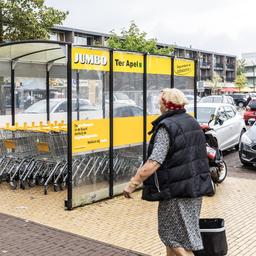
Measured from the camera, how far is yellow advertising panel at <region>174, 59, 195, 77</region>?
31.9 feet

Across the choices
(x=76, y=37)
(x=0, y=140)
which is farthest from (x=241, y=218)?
(x=76, y=37)

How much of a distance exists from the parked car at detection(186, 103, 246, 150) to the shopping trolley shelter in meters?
3.06

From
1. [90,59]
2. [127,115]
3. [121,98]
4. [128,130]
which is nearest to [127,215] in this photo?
[128,130]

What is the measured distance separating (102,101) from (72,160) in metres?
1.31

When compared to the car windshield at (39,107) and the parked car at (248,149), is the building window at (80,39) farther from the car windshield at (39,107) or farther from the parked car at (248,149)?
the parked car at (248,149)

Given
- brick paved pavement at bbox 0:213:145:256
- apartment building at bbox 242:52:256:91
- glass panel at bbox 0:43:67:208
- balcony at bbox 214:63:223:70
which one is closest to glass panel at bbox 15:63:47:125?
glass panel at bbox 0:43:67:208

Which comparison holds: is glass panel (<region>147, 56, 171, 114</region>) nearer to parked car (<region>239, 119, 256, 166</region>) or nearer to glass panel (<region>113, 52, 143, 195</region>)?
glass panel (<region>113, 52, 143, 195</region>)

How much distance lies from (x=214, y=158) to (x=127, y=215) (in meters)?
2.31

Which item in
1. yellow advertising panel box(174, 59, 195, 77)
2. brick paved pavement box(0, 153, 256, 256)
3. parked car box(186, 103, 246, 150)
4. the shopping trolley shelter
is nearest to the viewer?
brick paved pavement box(0, 153, 256, 256)

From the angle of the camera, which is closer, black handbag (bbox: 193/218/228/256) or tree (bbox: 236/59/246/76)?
black handbag (bbox: 193/218/228/256)

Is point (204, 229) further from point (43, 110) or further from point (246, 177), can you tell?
point (43, 110)

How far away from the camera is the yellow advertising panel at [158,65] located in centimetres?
894

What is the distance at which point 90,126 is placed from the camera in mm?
7672

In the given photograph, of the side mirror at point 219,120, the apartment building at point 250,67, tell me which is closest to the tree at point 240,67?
the apartment building at point 250,67
